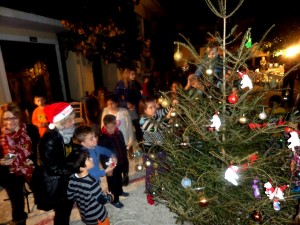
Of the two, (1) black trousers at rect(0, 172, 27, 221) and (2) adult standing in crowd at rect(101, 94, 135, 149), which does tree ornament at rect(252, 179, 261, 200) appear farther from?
(1) black trousers at rect(0, 172, 27, 221)

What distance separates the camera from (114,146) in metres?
4.03

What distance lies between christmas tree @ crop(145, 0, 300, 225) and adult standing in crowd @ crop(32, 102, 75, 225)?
1304 mm

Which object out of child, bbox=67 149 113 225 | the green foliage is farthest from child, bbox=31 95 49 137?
the green foliage

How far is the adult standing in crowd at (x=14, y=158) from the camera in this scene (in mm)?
3428

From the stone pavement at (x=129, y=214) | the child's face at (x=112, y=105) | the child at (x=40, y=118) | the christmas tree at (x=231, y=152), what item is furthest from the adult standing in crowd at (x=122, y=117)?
the christmas tree at (x=231, y=152)

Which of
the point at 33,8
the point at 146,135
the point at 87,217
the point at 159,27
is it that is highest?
the point at 159,27

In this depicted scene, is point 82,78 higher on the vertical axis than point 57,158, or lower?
higher

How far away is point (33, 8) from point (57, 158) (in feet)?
22.1

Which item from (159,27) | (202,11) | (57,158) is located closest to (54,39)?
(57,158)

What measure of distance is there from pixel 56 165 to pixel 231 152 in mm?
2107

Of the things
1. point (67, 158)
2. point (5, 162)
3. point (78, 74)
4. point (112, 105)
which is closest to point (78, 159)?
point (67, 158)

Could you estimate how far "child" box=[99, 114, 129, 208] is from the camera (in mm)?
3945

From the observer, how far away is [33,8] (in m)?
7.66

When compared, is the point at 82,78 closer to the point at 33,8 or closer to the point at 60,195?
the point at 33,8
